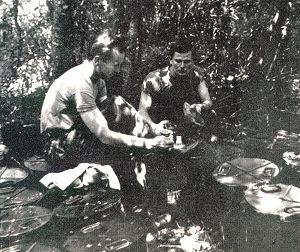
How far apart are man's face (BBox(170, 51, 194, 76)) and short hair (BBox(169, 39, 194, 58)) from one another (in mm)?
26

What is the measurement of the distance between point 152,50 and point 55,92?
94 cm

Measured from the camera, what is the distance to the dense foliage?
306cm

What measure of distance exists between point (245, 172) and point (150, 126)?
86cm

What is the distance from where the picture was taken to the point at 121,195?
2.92 m

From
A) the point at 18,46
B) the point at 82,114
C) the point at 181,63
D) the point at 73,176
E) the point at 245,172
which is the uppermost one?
the point at 18,46

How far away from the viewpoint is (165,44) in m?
3.38

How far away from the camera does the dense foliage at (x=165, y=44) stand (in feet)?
10.0

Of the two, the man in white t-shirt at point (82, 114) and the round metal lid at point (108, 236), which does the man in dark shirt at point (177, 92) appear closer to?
the man in white t-shirt at point (82, 114)

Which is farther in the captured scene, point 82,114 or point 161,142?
point 161,142

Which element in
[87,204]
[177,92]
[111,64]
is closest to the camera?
[87,204]

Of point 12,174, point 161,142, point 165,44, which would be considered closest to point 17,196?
point 12,174

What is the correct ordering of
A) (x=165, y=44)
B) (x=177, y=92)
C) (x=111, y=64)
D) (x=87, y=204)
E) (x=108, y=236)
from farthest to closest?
(x=177, y=92) → (x=165, y=44) → (x=111, y=64) → (x=87, y=204) → (x=108, y=236)

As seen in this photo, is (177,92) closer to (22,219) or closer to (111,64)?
(111,64)

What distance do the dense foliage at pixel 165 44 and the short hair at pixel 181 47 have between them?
5cm
